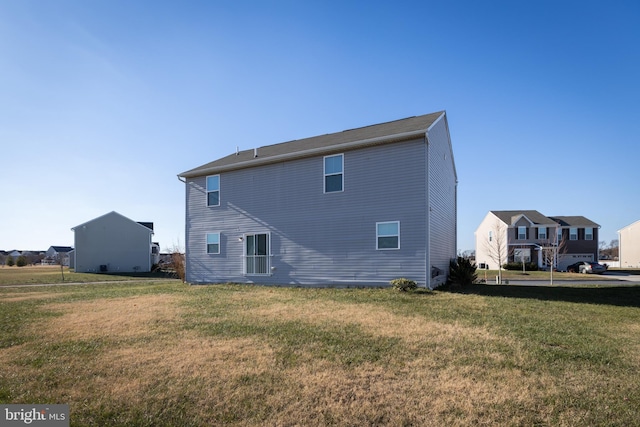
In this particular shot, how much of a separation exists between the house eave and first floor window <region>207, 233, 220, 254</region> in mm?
3274

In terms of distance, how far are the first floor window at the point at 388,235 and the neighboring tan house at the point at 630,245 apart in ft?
151

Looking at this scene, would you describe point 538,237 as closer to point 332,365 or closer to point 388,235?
point 388,235

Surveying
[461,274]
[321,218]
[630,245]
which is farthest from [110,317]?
[630,245]

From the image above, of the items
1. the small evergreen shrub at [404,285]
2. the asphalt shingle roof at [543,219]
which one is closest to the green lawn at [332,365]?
the small evergreen shrub at [404,285]

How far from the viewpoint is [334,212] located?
1452 centimetres

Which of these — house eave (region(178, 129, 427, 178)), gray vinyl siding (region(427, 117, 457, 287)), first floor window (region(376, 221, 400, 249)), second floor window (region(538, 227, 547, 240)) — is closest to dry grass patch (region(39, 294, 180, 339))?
house eave (region(178, 129, 427, 178))

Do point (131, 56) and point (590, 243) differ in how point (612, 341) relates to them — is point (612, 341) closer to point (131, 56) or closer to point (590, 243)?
point (131, 56)

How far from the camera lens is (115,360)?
5539 mm

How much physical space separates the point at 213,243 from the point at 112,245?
25201 mm

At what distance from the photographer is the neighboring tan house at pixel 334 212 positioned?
42.8 ft

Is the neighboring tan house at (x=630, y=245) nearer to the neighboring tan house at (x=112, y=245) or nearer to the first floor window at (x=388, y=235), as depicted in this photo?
the first floor window at (x=388, y=235)

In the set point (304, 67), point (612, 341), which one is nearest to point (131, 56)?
point (304, 67)

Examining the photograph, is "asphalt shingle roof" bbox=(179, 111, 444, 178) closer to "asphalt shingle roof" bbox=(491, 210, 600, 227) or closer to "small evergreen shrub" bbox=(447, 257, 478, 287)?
"small evergreen shrub" bbox=(447, 257, 478, 287)

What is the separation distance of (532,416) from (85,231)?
4119cm
